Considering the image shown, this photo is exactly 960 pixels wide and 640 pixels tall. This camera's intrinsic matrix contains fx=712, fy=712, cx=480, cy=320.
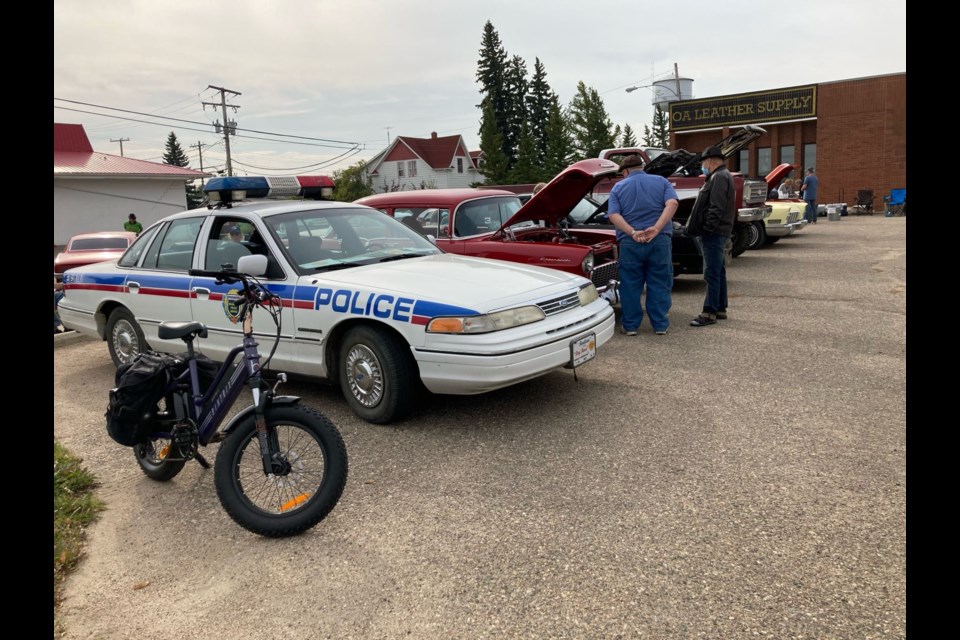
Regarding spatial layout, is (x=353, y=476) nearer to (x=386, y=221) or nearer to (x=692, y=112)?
(x=386, y=221)

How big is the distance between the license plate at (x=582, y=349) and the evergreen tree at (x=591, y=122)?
51.1 meters

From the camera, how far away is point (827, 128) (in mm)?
33188

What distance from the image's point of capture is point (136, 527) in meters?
3.79

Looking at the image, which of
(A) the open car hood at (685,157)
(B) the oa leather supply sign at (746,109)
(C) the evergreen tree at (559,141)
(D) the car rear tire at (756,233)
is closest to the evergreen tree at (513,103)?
(C) the evergreen tree at (559,141)

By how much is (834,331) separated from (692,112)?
32099 mm

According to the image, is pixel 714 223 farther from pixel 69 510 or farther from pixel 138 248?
pixel 69 510

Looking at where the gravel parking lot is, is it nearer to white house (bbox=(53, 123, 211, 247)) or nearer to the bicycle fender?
A: the bicycle fender

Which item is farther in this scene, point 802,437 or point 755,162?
point 755,162

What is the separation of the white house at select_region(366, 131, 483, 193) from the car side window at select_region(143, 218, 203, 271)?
62297 mm

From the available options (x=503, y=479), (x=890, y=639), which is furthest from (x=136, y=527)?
(x=890, y=639)

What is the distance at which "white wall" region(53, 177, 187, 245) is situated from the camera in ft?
102

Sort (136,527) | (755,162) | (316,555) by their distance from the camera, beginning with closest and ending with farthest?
(316,555)
(136,527)
(755,162)

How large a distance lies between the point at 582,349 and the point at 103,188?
32.9 metres
